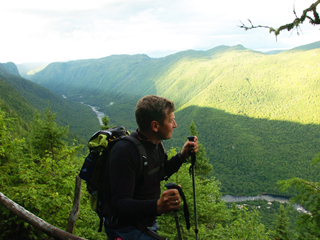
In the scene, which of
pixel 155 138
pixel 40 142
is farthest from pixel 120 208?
pixel 40 142

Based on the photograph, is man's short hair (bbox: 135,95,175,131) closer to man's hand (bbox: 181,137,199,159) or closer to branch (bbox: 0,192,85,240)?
man's hand (bbox: 181,137,199,159)

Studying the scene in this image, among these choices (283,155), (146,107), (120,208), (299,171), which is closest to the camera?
(120,208)

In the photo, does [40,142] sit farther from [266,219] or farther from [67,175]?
[266,219]

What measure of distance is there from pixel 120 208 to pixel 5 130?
7.54m

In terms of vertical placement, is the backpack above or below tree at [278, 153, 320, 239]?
above

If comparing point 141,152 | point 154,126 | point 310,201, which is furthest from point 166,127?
point 310,201

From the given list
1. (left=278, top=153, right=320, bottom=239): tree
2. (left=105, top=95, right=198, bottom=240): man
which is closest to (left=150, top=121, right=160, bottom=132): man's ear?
(left=105, top=95, right=198, bottom=240): man

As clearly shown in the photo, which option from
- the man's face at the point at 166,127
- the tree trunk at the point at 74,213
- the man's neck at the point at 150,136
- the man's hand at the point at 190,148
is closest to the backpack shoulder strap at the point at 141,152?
the man's neck at the point at 150,136

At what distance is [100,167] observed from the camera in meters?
2.85

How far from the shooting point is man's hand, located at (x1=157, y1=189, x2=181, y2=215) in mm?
2256

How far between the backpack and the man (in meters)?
0.11

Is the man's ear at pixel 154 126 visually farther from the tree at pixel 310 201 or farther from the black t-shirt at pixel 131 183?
the tree at pixel 310 201

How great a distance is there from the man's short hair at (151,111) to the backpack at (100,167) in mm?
260

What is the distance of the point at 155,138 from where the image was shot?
9.44ft
